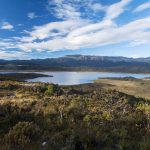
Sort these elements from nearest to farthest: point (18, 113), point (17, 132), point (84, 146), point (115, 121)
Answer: point (84, 146) < point (17, 132) < point (115, 121) < point (18, 113)

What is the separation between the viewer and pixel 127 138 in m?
8.38

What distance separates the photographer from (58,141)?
25.4ft

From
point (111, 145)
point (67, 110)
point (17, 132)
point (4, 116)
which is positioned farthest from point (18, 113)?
point (111, 145)

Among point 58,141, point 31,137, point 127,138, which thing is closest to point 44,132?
point 31,137

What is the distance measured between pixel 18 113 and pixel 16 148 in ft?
15.6

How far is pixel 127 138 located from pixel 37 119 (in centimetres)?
404

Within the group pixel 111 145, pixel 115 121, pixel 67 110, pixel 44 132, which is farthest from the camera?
pixel 67 110

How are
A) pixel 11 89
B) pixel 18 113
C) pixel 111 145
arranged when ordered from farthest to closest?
pixel 11 89 < pixel 18 113 < pixel 111 145

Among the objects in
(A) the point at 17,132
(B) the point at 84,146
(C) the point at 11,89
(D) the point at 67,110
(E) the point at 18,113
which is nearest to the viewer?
(B) the point at 84,146

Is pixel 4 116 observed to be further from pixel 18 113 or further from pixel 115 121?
pixel 115 121

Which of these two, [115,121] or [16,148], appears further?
[115,121]

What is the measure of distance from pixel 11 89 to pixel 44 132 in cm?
2395

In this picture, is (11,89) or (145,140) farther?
(11,89)

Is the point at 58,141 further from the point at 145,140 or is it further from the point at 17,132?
the point at 145,140
